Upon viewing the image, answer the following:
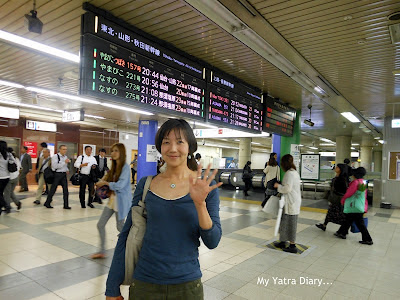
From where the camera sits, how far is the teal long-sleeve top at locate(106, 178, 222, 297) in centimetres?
133

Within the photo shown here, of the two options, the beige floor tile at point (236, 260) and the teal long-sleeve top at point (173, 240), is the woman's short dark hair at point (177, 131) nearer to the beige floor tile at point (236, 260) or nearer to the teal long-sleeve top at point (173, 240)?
the teal long-sleeve top at point (173, 240)

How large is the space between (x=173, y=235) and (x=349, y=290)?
3.04 m

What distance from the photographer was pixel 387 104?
8.62 metres

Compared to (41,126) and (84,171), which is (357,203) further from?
(41,126)

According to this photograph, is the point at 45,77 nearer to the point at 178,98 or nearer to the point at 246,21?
the point at 178,98

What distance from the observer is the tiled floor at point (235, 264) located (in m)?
3.23

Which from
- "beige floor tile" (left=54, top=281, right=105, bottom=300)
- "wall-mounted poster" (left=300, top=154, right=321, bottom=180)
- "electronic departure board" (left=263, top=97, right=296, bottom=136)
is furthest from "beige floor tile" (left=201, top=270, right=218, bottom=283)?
"wall-mounted poster" (left=300, top=154, right=321, bottom=180)

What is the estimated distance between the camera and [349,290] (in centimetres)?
341

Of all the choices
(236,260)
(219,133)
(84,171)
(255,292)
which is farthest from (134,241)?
(219,133)

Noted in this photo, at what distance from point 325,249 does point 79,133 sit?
14.1m

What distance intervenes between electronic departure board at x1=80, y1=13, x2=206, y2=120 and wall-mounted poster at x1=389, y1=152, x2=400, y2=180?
8958 millimetres

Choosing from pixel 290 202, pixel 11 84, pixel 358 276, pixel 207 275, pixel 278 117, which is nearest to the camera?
pixel 207 275

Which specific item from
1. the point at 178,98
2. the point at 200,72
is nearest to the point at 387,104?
the point at 200,72

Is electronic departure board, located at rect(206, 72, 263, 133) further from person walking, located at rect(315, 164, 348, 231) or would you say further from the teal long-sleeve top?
the teal long-sleeve top
